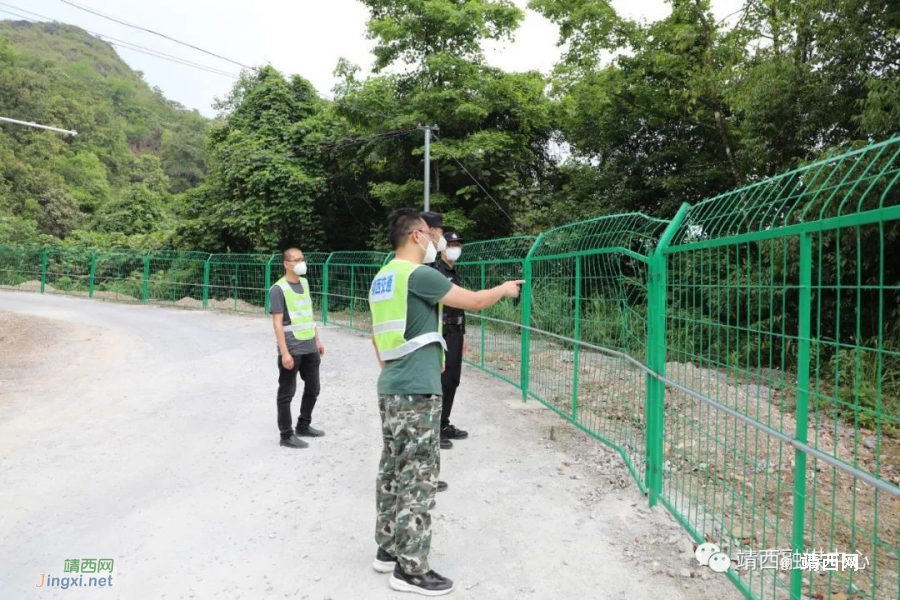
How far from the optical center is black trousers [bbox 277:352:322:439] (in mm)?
4867

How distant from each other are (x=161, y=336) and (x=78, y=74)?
257 feet

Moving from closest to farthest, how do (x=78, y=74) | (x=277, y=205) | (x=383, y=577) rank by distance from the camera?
(x=383, y=577)
(x=277, y=205)
(x=78, y=74)

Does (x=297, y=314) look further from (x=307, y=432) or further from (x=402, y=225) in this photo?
(x=402, y=225)

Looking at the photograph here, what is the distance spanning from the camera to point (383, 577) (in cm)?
292

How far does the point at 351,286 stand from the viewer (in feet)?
40.6

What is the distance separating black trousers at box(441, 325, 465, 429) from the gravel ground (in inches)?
16.7

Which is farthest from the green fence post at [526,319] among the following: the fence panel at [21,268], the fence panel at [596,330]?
the fence panel at [21,268]

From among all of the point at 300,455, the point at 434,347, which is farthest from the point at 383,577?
the point at 300,455

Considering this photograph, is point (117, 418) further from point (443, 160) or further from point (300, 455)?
point (443, 160)

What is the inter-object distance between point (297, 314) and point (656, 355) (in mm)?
2868

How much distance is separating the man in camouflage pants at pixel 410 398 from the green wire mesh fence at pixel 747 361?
3.95ft

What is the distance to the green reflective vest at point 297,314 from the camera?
16.1 ft

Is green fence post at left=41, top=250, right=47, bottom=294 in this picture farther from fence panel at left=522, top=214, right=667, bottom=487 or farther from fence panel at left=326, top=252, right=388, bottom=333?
fence panel at left=522, top=214, right=667, bottom=487

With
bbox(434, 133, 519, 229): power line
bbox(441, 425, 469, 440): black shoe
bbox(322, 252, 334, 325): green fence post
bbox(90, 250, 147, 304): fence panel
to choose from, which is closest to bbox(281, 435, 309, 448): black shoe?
bbox(441, 425, 469, 440): black shoe
